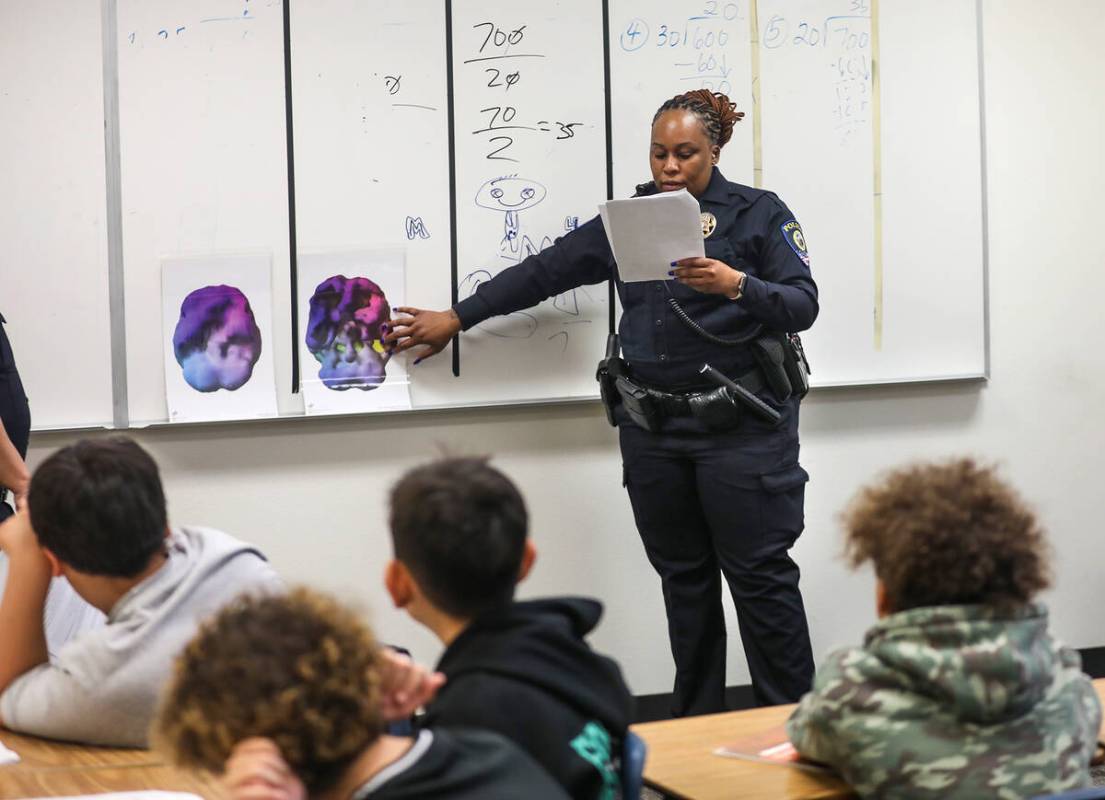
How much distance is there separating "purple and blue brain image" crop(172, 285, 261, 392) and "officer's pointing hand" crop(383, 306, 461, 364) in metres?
0.35

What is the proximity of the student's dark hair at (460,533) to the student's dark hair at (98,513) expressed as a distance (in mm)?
411

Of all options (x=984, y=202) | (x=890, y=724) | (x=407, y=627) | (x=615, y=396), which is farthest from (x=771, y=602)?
(x=890, y=724)

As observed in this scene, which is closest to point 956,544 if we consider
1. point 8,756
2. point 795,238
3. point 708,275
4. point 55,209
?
point 8,756

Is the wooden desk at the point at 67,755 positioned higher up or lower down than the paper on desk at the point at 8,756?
lower down

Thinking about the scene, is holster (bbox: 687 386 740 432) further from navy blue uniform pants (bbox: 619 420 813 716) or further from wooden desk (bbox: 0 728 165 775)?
wooden desk (bbox: 0 728 165 775)

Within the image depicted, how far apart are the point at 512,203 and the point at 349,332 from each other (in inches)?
21.8

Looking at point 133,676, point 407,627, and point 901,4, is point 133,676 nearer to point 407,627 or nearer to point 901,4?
point 407,627

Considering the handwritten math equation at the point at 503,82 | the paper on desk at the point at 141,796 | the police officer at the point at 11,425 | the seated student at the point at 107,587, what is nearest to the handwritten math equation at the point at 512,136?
the handwritten math equation at the point at 503,82

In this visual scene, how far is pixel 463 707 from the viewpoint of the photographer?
4.45 ft

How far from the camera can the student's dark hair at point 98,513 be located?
1659 millimetres

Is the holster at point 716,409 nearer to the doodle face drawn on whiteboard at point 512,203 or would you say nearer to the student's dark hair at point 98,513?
the doodle face drawn on whiteboard at point 512,203

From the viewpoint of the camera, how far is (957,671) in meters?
1.46

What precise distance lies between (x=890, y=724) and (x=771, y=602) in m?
1.66

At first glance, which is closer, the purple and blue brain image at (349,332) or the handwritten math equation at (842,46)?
the purple and blue brain image at (349,332)
